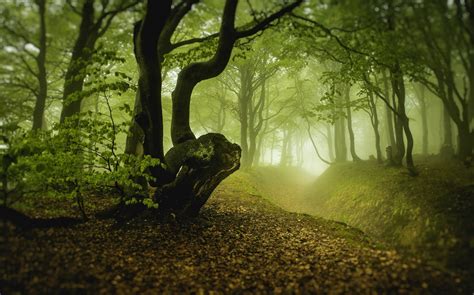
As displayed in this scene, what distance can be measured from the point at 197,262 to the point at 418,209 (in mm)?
7202

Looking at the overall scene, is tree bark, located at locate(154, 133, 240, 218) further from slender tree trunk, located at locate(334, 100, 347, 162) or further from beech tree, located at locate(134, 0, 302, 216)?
slender tree trunk, located at locate(334, 100, 347, 162)

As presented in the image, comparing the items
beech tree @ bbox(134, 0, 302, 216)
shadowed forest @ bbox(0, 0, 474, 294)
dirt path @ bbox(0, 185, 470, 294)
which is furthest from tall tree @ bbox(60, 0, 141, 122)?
dirt path @ bbox(0, 185, 470, 294)

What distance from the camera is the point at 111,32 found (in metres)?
14.2

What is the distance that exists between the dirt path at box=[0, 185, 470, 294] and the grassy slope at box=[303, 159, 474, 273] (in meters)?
1.37

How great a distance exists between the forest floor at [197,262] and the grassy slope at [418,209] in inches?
48.7

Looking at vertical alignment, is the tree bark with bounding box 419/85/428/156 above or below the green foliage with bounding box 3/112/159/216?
above

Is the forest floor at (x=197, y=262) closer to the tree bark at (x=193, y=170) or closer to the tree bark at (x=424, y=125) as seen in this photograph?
the tree bark at (x=193, y=170)

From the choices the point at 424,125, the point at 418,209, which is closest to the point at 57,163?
the point at 418,209

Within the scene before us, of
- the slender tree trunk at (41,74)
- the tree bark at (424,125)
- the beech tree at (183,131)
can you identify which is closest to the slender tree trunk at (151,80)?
the beech tree at (183,131)

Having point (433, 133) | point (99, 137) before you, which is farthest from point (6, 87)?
point (433, 133)

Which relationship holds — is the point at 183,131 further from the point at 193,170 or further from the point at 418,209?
the point at 418,209

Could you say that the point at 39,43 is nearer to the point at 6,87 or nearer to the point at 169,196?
the point at 6,87

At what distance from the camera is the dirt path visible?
499 cm

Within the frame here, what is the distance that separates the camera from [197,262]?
6281 mm
